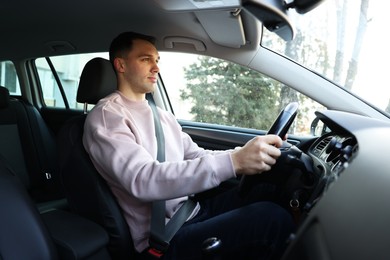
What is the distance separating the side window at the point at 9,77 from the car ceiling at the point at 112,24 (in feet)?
2.82

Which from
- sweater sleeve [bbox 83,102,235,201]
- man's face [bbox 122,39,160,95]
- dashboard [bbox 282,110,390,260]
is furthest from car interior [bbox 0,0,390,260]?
man's face [bbox 122,39,160,95]

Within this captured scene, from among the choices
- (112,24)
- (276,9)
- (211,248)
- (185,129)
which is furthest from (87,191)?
(185,129)

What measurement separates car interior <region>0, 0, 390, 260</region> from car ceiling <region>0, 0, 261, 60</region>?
1 cm

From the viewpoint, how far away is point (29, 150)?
123 inches

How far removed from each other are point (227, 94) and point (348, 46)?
87 centimetres

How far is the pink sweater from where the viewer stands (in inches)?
54.3

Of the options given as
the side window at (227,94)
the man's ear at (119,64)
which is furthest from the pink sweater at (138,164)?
the side window at (227,94)

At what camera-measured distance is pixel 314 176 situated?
152 centimetres

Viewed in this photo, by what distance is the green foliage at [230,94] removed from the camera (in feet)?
7.86

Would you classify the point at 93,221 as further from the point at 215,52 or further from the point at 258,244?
the point at 215,52

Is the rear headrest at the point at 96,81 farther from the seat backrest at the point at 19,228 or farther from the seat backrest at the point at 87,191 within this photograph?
the seat backrest at the point at 19,228

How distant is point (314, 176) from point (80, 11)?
171 cm

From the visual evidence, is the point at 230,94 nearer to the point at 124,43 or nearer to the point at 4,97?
the point at 124,43

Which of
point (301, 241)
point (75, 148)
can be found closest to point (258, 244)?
point (301, 241)
